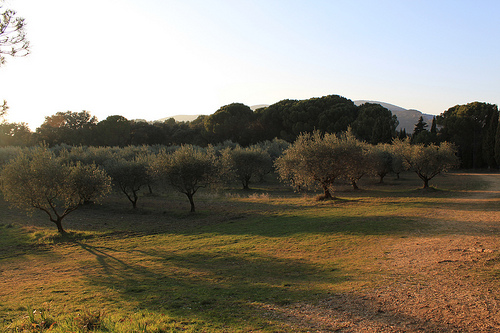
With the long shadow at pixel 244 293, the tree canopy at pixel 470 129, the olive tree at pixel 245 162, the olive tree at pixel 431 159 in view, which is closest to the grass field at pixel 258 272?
the long shadow at pixel 244 293

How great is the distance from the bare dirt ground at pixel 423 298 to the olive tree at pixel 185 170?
18496 mm

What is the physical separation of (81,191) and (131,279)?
511 inches

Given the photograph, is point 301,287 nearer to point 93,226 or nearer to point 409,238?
point 409,238

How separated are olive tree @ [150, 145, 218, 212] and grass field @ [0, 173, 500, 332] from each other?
4.55 meters

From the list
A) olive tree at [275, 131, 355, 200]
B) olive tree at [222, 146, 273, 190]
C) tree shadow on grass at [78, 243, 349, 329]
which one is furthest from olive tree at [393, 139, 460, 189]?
tree shadow on grass at [78, 243, 349, 329]

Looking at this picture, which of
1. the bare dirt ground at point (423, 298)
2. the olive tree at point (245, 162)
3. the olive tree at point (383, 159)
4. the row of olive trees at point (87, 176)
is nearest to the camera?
the bare dirt ground at point (423, 298)

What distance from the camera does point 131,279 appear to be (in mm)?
11664

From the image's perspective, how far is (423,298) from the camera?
7.84 m

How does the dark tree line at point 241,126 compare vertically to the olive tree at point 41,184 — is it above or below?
above

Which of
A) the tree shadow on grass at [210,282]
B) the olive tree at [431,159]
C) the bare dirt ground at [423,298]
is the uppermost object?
the olive tree at [431,159]

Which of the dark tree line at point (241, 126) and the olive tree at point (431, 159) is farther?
the dark tree line at point (241, 126)

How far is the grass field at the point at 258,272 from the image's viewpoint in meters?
6.98

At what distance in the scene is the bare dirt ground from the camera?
657cm

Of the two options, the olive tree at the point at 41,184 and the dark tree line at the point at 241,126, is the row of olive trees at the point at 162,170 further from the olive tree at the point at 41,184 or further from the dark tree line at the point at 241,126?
the dark tree line at the point at 241,126
